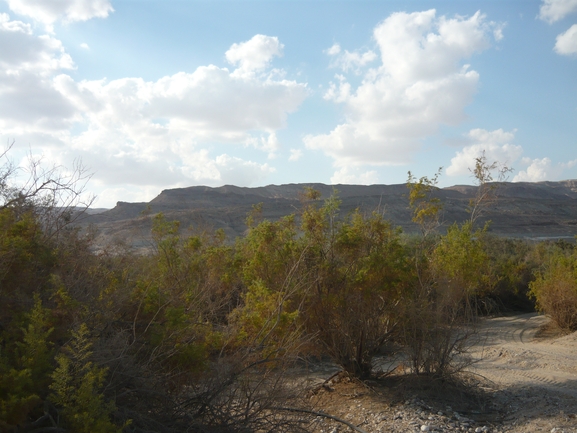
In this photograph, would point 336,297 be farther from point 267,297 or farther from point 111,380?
point 111,380

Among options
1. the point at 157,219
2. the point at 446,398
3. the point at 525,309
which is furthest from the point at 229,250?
the point at 525,309

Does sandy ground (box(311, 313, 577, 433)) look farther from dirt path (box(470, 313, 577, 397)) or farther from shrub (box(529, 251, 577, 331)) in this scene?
shrub (box(529, 251, 577, 331))

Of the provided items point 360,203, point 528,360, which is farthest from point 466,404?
point 360,203

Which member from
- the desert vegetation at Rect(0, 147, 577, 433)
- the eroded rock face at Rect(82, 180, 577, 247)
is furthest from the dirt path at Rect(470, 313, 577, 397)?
the eroded rock face at Rect(82, 180, 577, 247)

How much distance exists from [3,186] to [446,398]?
6.67 metres

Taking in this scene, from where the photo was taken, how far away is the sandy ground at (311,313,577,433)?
6.36 meters

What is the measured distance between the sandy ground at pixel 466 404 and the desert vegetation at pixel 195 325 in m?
0.40

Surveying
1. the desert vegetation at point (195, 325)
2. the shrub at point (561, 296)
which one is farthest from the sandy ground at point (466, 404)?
the shrub at point (561, 296)

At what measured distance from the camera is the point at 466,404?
282 inches

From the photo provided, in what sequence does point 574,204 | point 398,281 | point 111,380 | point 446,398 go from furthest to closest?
point 574,204 < point 398,281 < point 446,398 < point 111,380

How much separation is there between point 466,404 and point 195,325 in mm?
4396

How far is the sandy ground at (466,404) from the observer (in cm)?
636

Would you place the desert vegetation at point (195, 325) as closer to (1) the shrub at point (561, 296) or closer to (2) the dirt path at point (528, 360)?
(2) the dirt path at point (528, 360)

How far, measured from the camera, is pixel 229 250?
13.4m
